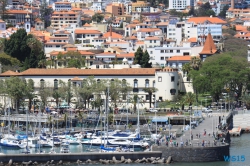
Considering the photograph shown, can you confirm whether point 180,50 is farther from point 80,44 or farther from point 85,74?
point 85,74

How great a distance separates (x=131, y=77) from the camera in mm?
94188

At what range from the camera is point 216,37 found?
140m

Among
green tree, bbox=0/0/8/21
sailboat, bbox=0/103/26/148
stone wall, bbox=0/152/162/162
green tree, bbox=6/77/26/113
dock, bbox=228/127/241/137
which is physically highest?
green tree, bbox=0/0/8/21

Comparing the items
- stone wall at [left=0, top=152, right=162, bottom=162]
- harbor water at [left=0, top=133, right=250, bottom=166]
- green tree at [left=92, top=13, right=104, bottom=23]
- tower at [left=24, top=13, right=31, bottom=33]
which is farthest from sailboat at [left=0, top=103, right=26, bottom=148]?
A: green tree at [left=92, top=13, right=104, bottom=23]

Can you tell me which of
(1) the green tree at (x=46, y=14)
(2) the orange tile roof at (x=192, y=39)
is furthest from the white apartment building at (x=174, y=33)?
(1) the green tree at (x=46, y=14)

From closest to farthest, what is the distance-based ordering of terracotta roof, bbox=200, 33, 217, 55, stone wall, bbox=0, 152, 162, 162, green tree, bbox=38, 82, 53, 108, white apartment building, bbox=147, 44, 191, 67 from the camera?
stone wall, bbox=0, 152, 162, 162, green tree, bbox=38, 82, 53, 108, terracotta roof, bbox=200, 33, 217, 55, white apartment building, bbox=147, 44, 191, 67

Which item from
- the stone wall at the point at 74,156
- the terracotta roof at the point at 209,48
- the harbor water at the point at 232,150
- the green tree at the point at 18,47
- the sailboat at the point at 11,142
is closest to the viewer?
the stone wall at the point at 74,156

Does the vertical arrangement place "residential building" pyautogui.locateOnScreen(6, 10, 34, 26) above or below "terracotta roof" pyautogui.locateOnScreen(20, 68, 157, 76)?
above

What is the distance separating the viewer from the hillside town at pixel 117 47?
9481cm

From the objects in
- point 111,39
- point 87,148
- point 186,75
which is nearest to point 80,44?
point 111,39

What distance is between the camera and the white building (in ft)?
308

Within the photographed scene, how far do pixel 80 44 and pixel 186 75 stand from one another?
38089 mm

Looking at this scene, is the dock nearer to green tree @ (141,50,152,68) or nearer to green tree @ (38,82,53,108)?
green tree @ (38,82,53,108)

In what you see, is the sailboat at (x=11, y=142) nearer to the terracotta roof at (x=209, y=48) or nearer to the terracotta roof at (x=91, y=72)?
the terracotta roof at (x=91, y=72)
